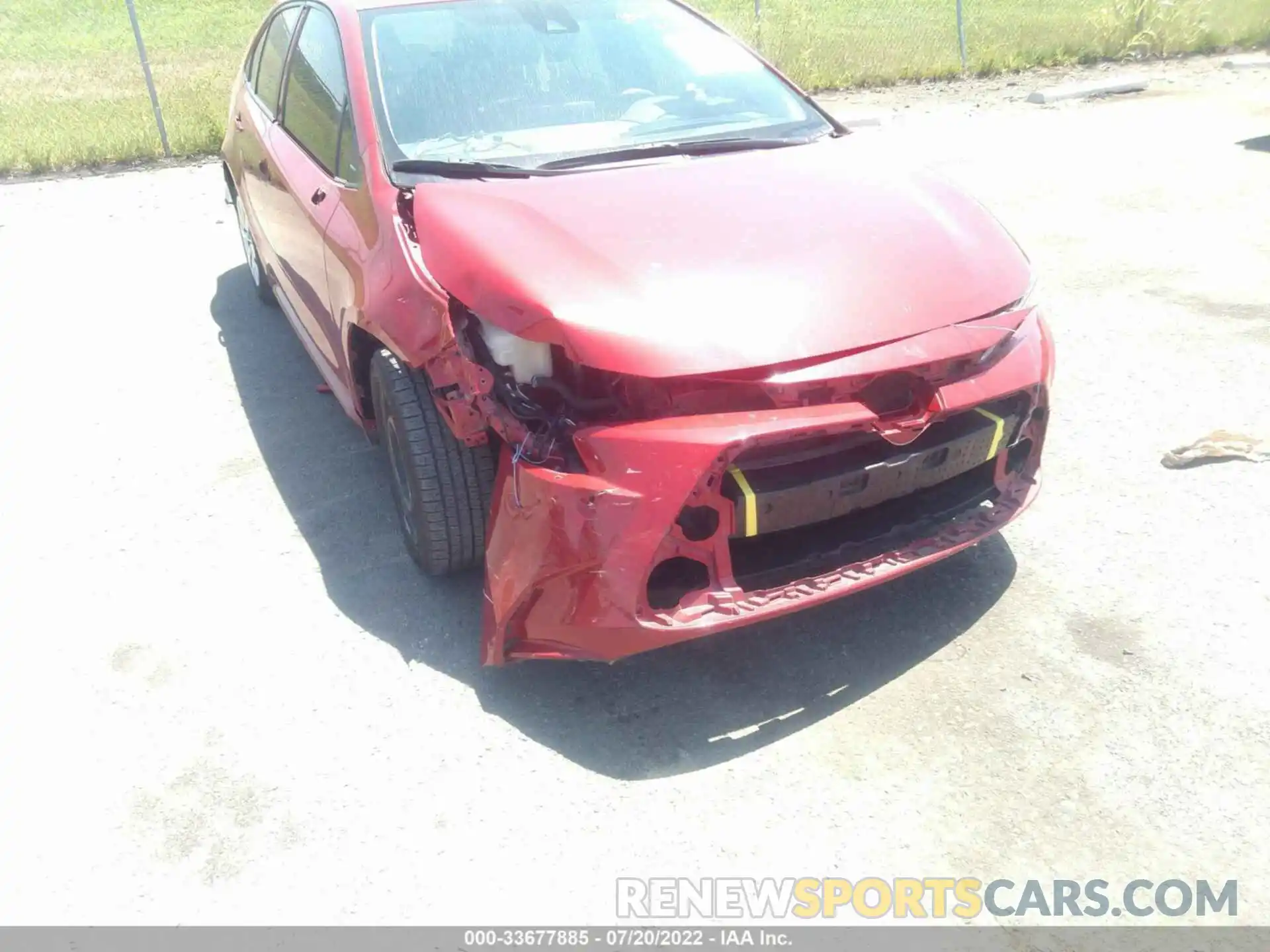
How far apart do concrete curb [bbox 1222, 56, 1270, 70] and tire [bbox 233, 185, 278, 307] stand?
9526 mm

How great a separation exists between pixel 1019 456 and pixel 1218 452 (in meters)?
1.25

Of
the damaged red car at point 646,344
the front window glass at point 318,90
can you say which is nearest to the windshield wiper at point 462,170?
the damaged red car at point 646,344

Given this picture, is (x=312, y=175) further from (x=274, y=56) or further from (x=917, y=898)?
(x=917, y=898)

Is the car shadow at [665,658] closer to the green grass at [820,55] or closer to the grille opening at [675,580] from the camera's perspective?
the grille opening at [675,580]

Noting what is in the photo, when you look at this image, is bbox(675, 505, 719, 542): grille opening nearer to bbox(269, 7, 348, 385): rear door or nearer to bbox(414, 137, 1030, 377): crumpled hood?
bbox(414, 137, 1030, 377): crumpled hood

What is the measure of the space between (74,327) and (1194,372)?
5444 mm

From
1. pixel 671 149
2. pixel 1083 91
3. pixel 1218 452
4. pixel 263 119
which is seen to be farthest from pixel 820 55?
pixel 671 149

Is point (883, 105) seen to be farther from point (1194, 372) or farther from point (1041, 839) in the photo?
point (1041, 839)

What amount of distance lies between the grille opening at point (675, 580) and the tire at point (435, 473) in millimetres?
724

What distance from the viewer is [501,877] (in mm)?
2553

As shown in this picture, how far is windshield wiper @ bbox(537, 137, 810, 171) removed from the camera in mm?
3547

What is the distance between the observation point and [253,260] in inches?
232
